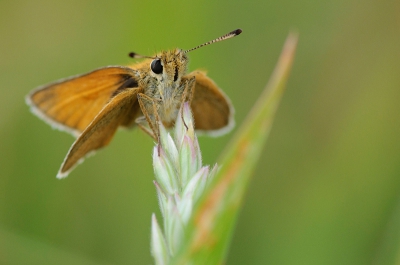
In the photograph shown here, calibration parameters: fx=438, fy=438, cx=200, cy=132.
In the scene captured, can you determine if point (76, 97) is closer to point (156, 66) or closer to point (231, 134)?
point (156, 66)

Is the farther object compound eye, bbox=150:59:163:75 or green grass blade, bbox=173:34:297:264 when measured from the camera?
compound eye, bbox=150:59:163:75

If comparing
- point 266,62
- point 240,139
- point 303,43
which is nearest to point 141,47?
point 266,62

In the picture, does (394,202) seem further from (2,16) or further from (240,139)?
(2,16)

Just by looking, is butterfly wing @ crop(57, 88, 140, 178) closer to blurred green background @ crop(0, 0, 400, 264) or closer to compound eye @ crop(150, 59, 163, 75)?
compound eye @ crop(150, 59, 163, 75)

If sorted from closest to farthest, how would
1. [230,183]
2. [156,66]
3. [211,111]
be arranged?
[230,183]
[156,66]
[211,111]

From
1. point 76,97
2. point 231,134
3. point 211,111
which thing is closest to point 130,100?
point 76,97

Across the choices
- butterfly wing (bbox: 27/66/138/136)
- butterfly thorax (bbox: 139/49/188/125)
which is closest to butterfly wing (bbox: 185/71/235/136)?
butterfly thorax (bbox: 139/49/188/125)

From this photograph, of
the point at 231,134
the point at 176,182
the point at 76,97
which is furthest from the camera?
the point at 231,134
